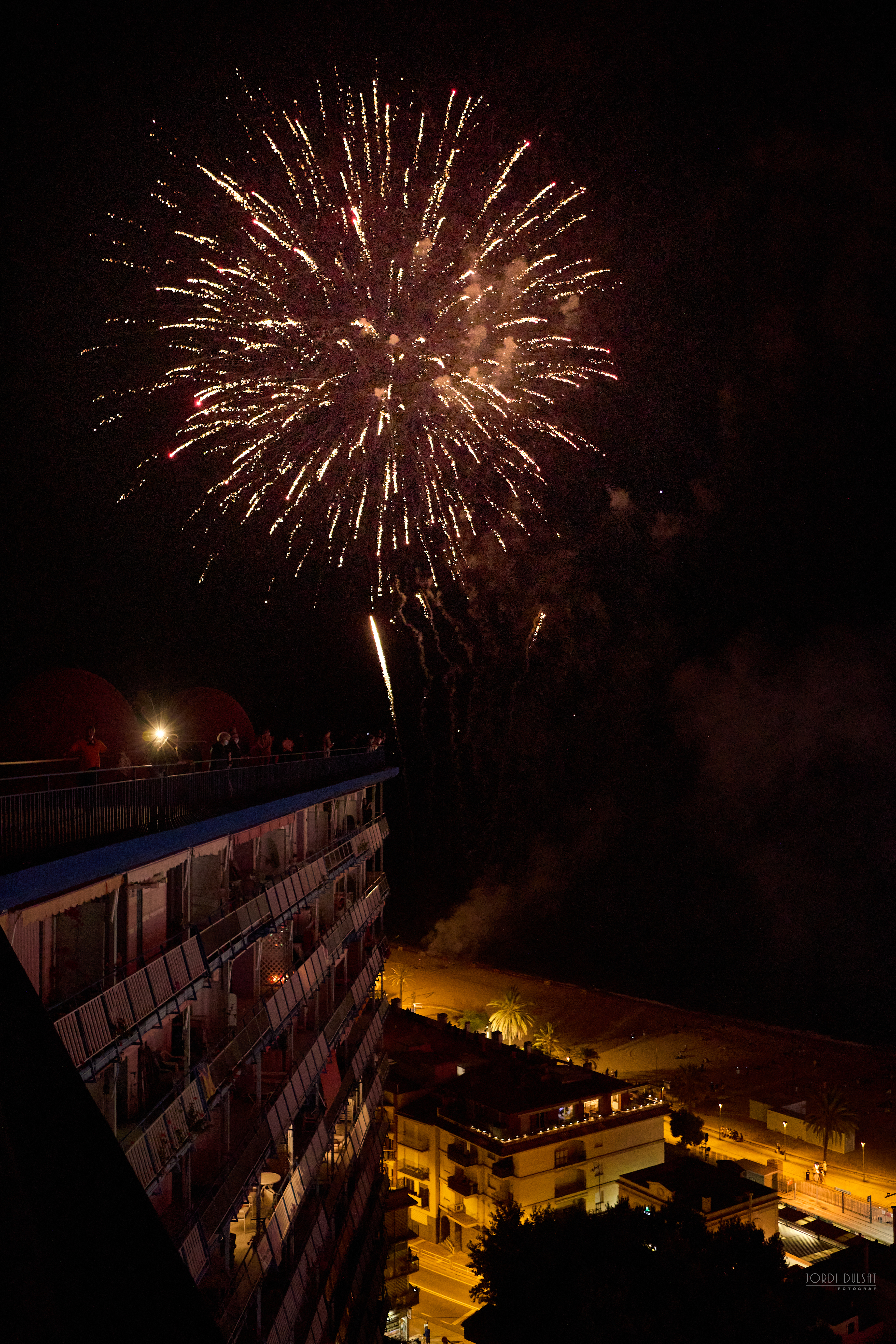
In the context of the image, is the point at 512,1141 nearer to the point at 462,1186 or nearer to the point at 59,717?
the point at 462,1186

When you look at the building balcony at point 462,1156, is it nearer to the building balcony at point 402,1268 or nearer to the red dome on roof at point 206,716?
the building balcony at point 402,1268

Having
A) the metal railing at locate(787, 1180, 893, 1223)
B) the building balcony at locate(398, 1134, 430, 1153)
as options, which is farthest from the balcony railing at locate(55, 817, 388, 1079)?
the metal railing at locate(787, 1180, 893, 1223)

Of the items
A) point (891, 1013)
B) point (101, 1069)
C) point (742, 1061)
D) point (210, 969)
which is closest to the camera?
point (101, 1069)

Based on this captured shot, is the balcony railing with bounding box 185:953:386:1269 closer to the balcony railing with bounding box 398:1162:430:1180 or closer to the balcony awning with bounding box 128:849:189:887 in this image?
the balcony awning with bounding box 128:849:189:887

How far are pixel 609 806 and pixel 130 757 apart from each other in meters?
81.7

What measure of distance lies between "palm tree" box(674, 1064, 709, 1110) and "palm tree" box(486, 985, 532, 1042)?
10.3 metres

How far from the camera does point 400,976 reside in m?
75.2

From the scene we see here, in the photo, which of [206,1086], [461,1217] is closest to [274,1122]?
[206,1086]

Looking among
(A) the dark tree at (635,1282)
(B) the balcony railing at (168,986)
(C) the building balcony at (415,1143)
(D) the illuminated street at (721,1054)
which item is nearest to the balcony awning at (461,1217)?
(C) the building balcony at (415,1143)

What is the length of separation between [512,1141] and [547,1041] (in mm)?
21812

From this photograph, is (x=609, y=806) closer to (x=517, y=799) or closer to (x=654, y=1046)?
(x=517, y=799)

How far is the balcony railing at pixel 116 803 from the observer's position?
368 inches

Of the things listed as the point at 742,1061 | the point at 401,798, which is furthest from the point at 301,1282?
the point at 401,798

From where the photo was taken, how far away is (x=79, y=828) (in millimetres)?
10500
